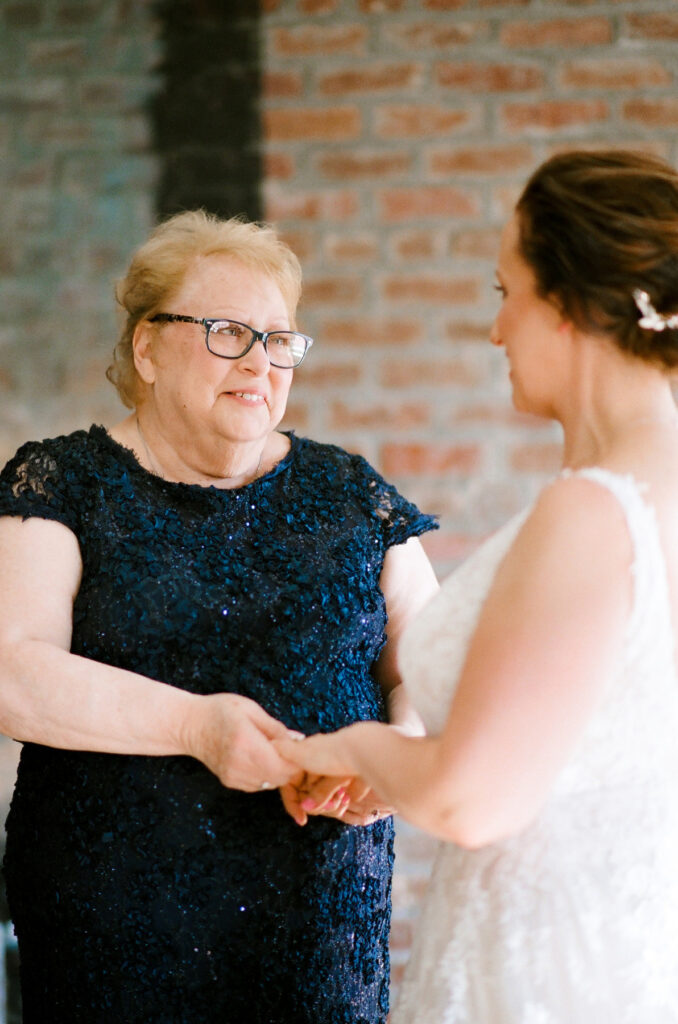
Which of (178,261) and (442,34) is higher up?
(442,34)

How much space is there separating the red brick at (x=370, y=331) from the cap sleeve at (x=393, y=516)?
842 mm

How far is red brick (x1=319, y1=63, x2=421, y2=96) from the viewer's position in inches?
105

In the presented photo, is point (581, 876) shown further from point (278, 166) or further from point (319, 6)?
point (319, 6)

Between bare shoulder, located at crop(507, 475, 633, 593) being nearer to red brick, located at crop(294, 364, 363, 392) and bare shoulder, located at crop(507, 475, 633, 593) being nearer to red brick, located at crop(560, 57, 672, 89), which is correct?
red brick, located at crop(294, 364, 363, 392)

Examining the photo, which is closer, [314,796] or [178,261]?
[314,796]

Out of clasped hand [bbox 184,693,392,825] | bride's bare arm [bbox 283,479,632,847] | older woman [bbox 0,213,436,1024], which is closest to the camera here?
bride's bare arm [bbox 283,479,632,847]

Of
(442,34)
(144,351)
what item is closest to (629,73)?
(442,34)

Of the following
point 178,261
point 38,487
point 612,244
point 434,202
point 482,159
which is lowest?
point 38,487

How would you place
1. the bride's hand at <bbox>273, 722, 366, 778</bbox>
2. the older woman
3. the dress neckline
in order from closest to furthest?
the bride's hand at <bbox>273, 722, 366, 778</bbox> → the older woman → the dress neckline

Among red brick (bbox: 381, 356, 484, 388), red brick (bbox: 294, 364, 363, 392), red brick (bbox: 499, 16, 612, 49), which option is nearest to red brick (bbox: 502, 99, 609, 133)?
red brick (bbox: 499, 16, 612, 49)

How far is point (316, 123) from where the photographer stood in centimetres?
269

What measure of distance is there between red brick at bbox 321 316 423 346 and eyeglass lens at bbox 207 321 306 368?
2.58 feet

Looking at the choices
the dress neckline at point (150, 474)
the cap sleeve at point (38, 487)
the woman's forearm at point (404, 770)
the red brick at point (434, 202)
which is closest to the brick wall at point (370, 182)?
the red brick at point (434, 202)

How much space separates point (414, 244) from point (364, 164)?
0.78ft
